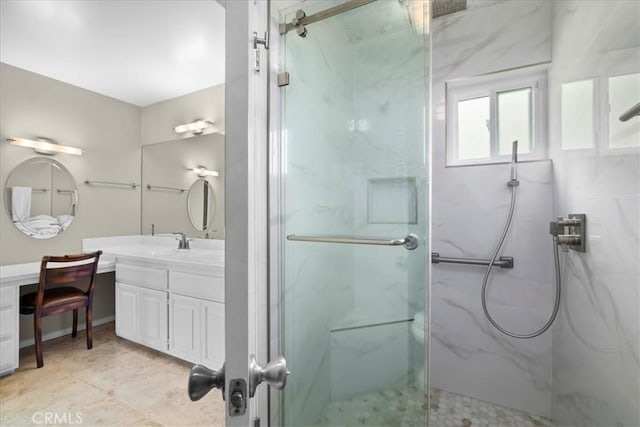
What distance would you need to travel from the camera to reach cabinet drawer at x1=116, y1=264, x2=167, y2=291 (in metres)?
2.16

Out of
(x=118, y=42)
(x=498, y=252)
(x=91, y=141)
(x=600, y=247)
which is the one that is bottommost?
(x=498, y=252)

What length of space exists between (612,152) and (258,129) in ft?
3.97

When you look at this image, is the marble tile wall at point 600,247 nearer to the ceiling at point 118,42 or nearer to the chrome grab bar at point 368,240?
the chrome grab bar at point 368,240

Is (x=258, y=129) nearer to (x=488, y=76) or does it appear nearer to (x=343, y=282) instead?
(x=343, y=282)

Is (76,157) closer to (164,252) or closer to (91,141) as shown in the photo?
(91,141)

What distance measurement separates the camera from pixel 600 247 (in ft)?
3.25

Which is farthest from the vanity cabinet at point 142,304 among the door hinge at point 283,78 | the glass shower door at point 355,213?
the door hinge at point 283,78

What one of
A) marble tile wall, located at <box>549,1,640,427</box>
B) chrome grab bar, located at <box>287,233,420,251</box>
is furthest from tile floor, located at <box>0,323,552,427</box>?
chrome grab bar, located at <box>287,233,420,251</box>

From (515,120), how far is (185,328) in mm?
2575

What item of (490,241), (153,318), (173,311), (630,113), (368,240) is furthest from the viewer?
(153,318)

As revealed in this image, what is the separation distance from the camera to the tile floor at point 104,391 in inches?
62.8

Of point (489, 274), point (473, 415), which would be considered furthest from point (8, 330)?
point (489, 274)

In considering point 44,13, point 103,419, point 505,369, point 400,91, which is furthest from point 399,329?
point 44,13

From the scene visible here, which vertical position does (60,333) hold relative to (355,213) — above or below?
below
